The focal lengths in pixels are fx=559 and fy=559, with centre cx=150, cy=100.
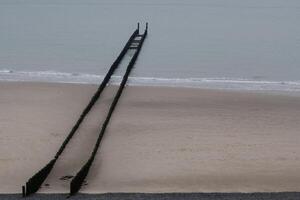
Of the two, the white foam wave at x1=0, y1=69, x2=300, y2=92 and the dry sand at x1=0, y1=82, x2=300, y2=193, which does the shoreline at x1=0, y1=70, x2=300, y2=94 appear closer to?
the white foam wave at x1=0, y1=69, x2=300, y2=92

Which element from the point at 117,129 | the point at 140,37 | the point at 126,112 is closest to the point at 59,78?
the point at 126,112

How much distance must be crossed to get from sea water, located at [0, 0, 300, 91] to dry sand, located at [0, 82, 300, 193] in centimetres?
219

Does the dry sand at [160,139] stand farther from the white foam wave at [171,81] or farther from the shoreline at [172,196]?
the white foam wave at [171,81]

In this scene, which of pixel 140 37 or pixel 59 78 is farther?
pixel 140 37

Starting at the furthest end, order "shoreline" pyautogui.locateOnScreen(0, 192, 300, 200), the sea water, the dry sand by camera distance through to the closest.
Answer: the sea water < the dry sand < "shoreline" pyautogui.locateOnScreen(0, 192, 300, 200)

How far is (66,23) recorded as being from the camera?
33969 mm

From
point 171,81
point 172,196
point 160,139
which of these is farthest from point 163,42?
point 172,196

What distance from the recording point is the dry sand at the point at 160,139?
939 centimetres

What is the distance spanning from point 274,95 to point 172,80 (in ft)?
11.6

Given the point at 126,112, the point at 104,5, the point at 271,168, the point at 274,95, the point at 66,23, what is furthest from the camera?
the point at 104,5

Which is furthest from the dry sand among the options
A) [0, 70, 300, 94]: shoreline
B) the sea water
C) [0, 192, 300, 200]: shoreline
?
the sea water

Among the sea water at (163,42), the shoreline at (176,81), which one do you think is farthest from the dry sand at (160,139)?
the sea water at (163,42)

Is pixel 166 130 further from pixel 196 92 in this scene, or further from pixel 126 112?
pixel 196 92

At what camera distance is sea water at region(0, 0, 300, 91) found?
60.5ft
